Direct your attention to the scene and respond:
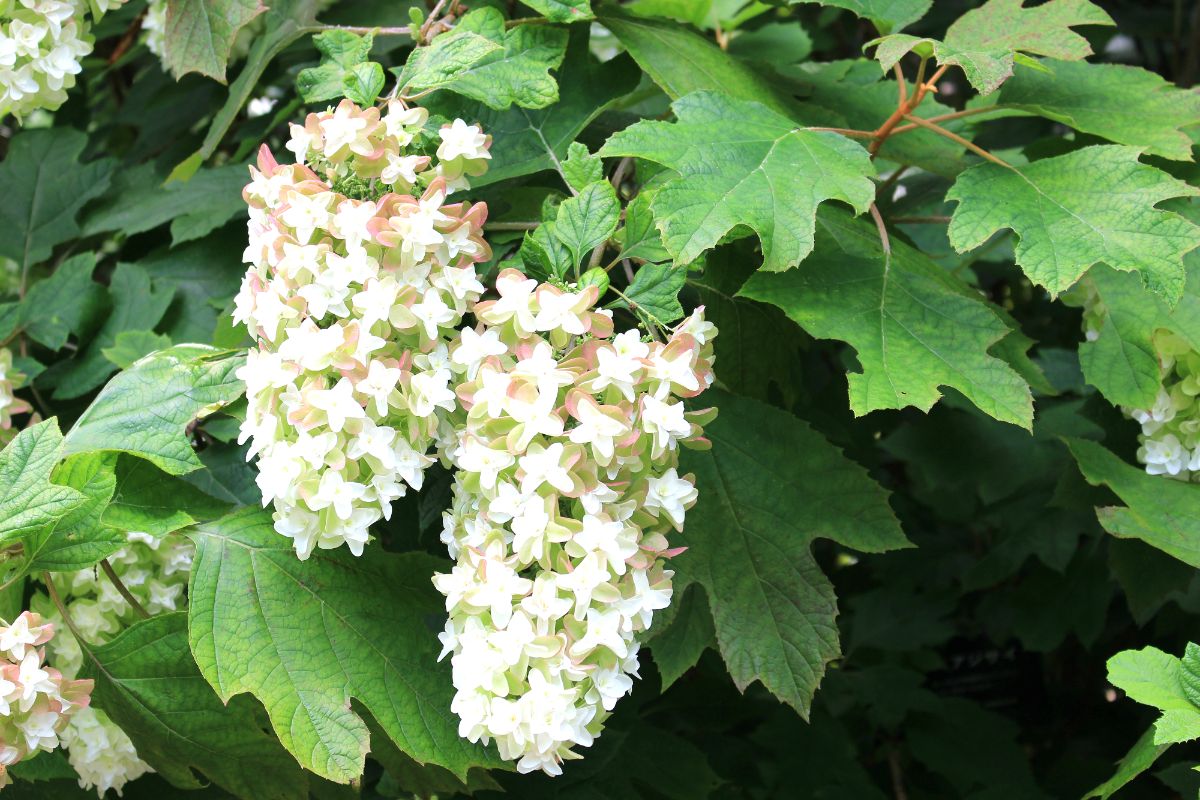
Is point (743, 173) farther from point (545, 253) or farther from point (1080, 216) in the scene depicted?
point (1080, 216)

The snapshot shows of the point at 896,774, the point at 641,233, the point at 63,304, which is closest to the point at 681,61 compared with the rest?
the point at 641,233

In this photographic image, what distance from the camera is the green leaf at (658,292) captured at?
1301 mm

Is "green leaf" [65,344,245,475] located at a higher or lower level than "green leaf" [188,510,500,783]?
higher

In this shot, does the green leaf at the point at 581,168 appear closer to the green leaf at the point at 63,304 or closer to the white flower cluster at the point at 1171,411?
the white flower cluster at the point at 1171,411

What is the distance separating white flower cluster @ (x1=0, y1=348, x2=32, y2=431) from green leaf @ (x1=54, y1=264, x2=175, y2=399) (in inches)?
6.4

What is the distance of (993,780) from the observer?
270 centimetres

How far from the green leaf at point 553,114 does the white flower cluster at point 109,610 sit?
70 cm

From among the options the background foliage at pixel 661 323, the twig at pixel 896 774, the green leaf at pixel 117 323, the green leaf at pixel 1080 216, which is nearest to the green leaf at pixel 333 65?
the background foliage at pixel 661 323

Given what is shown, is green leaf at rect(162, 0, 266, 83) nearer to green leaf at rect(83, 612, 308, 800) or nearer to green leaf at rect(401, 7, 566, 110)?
green leaf at rect(401, 7, 566, 110)

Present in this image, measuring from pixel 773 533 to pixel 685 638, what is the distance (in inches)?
7.5

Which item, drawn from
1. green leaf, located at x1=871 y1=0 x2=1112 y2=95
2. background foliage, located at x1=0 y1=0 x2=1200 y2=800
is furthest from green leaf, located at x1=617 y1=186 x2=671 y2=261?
green leaf, located at x1=871 y1=0 x2=1112 y2=95

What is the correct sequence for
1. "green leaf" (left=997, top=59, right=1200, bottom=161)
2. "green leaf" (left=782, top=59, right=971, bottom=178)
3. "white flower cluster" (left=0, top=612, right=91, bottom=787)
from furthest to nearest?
"green leaf" (left=782, top=59, right=971, bottom=178) → "green leaf" (left=997, top=59, right=1200, bottom=161) → "white flower cluster" (left=0, top=612, right=91, bottom=787)

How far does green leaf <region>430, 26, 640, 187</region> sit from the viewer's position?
1635 millimetres

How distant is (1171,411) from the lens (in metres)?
1.60
